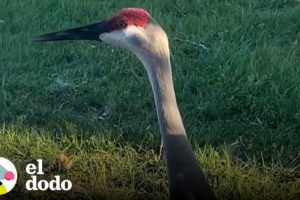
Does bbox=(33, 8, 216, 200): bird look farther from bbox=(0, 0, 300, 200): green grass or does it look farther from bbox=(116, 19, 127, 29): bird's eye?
bbox=(0, 0, 300, 200): green grass

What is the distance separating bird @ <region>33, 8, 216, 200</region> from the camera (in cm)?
256

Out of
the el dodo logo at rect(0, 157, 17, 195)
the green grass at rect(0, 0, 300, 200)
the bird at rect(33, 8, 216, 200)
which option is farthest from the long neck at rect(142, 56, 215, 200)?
the el dodo logo at rect(0, 157, 17, 195)

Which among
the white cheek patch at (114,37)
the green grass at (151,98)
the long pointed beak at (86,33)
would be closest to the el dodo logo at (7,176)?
the green grass at (151,98)

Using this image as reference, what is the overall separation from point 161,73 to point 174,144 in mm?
263

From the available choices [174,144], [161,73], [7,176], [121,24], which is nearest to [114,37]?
[121,24]

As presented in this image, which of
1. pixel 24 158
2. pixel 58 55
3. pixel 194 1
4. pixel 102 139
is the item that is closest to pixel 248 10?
pixel 194 1

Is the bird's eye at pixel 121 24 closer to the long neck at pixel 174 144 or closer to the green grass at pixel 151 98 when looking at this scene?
the long neck at pixel 174 144

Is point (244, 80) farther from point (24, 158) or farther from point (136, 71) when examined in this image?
point (24, 158)

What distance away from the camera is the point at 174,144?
8.70 ft

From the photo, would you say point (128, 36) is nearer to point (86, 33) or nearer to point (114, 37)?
point (114, 37)

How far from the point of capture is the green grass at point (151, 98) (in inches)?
128

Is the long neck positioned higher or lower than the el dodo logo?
higher

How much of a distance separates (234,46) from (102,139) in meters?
1.04

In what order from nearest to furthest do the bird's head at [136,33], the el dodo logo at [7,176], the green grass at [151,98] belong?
the bird's head at [136,33] < the el dodo logo at [7,176] < the green grass at [151,98]
